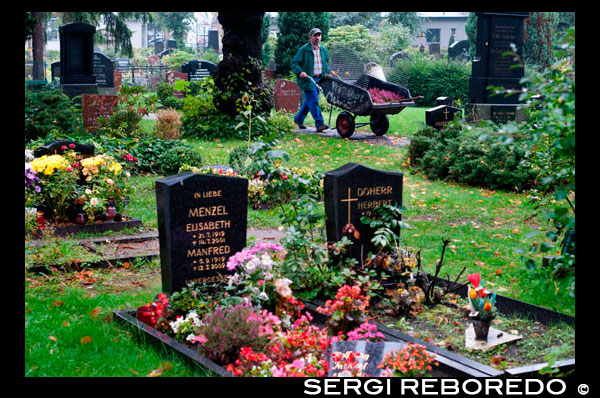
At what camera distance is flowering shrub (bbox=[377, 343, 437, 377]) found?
4684 millimetres

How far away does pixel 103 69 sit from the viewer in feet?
89.7

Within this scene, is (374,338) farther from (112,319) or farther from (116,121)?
(116,121)

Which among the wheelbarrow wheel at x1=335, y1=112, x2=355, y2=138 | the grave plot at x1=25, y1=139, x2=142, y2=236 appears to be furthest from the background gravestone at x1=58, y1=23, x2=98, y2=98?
the grave plot at x1=25, y1=139, x2=142, y2=236

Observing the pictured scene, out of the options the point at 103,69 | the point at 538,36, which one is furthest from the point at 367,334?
the point at 538,36

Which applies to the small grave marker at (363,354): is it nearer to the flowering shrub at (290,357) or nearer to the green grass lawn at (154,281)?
the flowering shrub at (290,357)

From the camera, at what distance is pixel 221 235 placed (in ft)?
20.8

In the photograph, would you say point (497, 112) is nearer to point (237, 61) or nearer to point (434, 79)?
point (237, 61)

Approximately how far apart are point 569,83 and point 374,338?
92.6 inches

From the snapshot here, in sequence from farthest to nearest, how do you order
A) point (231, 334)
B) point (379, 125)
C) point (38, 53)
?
point (38, 53) → point (379, 125) → point (231, 334)

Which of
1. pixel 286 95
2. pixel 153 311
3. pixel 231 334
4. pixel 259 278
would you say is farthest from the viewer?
pixel 286 95

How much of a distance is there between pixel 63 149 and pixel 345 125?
335 inches

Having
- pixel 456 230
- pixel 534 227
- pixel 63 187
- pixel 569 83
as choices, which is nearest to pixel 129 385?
pixel 569 83

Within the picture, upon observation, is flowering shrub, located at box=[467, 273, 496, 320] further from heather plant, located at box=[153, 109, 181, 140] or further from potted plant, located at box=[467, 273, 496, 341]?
heather plant, located at box=[153, 109, 181, 140]

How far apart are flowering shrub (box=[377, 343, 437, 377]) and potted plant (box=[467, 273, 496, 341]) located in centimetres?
79
